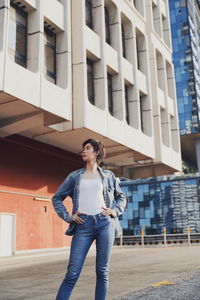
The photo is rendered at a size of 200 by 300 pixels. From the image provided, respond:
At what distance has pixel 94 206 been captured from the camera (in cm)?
353

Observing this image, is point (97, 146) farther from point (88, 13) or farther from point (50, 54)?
point (88, 13)

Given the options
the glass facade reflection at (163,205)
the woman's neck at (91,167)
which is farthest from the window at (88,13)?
the glass facade reflection at (163,205)

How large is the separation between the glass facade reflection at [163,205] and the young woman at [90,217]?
60.2m

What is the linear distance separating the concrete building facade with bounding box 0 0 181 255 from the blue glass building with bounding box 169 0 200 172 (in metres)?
32.2

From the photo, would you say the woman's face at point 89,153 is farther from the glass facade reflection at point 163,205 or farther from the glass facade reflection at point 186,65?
the glass facade reflection at point 163,205

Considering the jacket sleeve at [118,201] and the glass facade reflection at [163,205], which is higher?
the glass facade reflection at [163,205]

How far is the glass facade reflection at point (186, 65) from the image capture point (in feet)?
192

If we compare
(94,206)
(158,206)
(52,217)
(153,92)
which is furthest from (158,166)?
(158,206)

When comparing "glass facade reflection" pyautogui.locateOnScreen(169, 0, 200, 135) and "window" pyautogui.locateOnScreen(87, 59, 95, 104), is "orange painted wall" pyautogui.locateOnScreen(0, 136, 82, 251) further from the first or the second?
"glass facade reflection" pyautogui.locateOnScreen(169, 0, 200, 135)

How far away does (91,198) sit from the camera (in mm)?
3549

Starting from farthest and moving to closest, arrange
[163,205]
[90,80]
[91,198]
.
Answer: [163,205], [90,80], [91,198]

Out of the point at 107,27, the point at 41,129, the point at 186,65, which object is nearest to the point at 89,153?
the point at 41,129

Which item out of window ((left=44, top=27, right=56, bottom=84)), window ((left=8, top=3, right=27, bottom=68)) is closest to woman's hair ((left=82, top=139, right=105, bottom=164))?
window ((left=8, top=3, right=27, bottom=68))

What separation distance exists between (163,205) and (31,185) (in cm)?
4909
